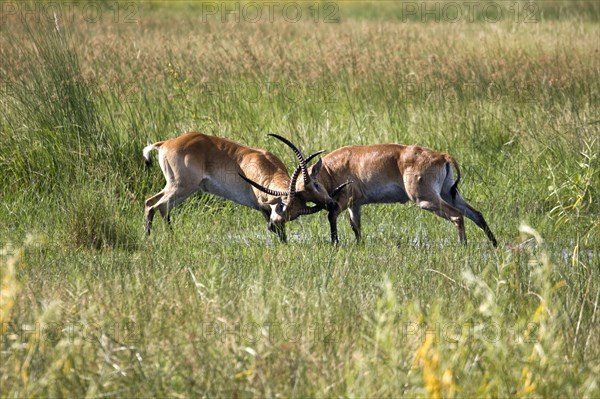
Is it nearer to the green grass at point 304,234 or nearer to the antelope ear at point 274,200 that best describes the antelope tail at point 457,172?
the green grass at point 304,234

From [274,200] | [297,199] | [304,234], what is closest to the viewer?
[297,199]

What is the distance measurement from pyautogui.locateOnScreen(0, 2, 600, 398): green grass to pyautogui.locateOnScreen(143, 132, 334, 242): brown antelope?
24cm

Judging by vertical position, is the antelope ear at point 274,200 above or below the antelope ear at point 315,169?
below

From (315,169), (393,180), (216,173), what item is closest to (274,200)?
(315,169)

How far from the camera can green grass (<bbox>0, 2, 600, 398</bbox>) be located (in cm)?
432

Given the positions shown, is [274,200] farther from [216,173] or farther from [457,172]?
[457,172]

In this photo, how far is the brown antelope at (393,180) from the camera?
8258 mm

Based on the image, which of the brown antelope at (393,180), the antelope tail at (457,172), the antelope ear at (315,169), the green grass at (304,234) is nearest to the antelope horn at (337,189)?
the brown antelope at (393,180)

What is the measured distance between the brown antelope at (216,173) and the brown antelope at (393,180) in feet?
1.07

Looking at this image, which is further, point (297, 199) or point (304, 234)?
point (304, 234)

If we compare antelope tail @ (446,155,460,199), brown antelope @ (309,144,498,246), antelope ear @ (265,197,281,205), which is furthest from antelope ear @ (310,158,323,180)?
antelope tail @ (446,155,460,199)

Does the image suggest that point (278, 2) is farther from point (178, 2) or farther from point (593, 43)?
point (593, 43)

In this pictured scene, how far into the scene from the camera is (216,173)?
856cm

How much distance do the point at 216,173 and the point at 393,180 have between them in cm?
136
